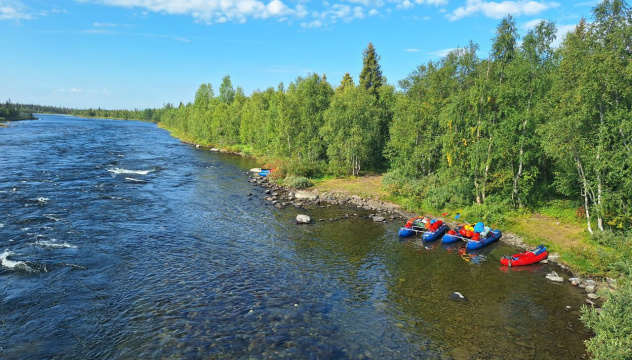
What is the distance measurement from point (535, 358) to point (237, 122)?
9435 centimetres

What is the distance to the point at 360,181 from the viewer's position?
177ft

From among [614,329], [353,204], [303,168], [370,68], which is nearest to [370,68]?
[370,68]

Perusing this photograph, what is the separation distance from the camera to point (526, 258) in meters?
27.7

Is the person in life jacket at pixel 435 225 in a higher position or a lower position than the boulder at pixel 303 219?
higher

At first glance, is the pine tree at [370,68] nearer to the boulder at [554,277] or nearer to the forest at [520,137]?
the forest at [520,137]

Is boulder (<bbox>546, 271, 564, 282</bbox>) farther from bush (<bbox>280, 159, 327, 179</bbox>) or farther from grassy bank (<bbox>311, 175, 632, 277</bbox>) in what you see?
bush (<bbox>280, 159, 327, 179</bbox>)

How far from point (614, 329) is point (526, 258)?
1165cm

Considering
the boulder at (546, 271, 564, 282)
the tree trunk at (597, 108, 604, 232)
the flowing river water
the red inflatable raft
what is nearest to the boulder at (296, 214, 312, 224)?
the flowing river water

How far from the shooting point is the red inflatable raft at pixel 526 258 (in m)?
27.6

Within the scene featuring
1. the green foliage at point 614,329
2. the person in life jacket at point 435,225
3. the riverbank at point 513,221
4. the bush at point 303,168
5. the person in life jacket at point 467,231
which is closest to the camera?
the green foliage at point 614,329

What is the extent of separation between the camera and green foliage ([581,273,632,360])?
15.3 metres

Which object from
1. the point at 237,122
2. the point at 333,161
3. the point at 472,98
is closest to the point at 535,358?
the point at 472,98

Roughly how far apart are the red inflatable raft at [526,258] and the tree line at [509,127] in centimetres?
477

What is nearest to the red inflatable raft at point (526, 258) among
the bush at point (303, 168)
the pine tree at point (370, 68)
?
the bush at point (303, 168)
